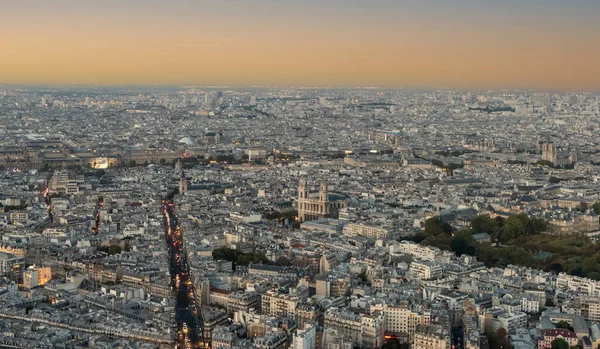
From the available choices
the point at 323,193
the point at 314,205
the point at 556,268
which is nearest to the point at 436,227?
the point at 556,268

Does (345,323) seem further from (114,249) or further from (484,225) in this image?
(484,225)

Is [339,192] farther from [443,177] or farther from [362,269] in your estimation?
[362,269]

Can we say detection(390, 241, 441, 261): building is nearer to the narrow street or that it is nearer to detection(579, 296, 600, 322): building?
detection(579, 296, 600, 322): building

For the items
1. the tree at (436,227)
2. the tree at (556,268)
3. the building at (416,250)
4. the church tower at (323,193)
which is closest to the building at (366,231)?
the tree at (436,227)

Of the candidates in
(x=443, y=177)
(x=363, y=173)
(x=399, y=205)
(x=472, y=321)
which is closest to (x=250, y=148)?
(x=363, y=173)

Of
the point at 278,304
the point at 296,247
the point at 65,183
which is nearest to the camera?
the point at 278,304

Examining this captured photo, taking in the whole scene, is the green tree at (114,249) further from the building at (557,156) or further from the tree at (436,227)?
the building at (557,156)

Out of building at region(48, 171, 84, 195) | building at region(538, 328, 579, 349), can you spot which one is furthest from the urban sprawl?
building at region(48, 171, 84, 195)
